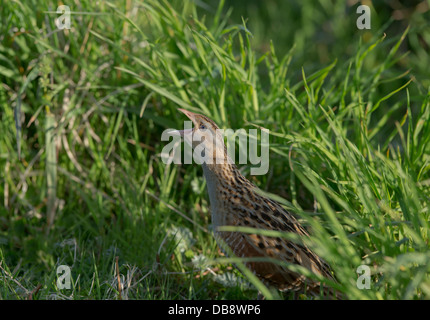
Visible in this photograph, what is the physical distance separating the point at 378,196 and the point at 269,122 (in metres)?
0.79

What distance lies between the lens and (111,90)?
3.79 m

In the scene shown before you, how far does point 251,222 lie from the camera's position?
8.93ft

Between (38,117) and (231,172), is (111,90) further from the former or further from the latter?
(231,172)

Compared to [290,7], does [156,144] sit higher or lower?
lower

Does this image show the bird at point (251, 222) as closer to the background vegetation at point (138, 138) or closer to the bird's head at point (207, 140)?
the bird's head at point (207, 140)

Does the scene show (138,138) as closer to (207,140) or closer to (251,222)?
(207,140)

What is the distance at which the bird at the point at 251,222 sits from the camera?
2600 millimetres

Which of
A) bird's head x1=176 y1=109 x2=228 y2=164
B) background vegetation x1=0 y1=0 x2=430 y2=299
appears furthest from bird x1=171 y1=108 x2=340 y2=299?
background vegetation x1=0 y1=0 x2=430 y2=299

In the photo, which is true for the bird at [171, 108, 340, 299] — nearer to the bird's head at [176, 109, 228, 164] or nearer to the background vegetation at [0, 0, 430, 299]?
the bird's head at [176, 109, 228, 164]

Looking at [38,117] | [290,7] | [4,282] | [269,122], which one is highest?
[290,7]

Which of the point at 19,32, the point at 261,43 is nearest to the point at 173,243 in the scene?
the point at 19,32

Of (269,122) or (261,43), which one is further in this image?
(261,43)

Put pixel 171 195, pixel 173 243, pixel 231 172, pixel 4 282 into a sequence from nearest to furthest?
pixel 4 282, pixel 231 172, pixel 173 243, pixel 171 195

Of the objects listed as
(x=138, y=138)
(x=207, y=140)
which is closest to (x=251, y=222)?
(x=207, y=140)
